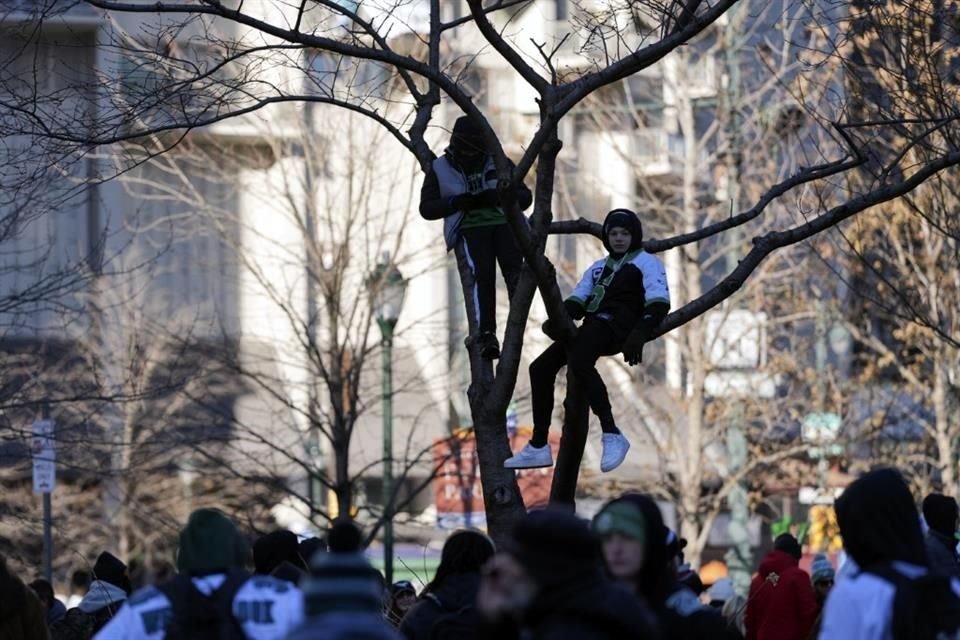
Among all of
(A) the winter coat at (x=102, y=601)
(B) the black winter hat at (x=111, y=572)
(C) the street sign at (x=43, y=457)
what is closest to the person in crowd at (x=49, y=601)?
(B) the black winter hat at (x=111, y=572)

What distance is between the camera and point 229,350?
966 inches

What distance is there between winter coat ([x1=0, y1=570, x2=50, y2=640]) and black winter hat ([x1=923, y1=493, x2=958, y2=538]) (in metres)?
4.06

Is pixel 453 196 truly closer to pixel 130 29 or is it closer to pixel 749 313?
pixel 749 313

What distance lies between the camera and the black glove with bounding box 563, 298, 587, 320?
10320 millimetres

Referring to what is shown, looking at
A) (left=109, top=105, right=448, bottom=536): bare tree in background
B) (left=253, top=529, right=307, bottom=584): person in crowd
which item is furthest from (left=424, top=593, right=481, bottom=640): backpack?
(left=109, top=105, right=448, bottom=536): bare tree in background

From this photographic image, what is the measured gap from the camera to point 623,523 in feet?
19.1

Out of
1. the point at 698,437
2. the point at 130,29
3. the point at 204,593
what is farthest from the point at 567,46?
the point at 204,593

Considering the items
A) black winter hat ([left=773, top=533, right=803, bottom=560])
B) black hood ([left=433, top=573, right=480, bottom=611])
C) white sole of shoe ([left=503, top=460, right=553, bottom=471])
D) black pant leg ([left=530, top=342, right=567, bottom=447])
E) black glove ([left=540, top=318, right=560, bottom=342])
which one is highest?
black glove ([left=540, top=318, right=560, bottom=342])

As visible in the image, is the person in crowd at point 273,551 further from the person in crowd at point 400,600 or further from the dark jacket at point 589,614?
the dark jacket at point 589,614

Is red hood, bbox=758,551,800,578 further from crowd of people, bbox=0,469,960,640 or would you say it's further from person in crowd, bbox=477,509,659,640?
person in crowd, bbox=477,509,659,640

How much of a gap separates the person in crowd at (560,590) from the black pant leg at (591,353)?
505 cm

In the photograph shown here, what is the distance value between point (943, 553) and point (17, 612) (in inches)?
152

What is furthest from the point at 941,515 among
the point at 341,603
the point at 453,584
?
the point at 341,603

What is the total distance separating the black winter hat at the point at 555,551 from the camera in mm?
5070
